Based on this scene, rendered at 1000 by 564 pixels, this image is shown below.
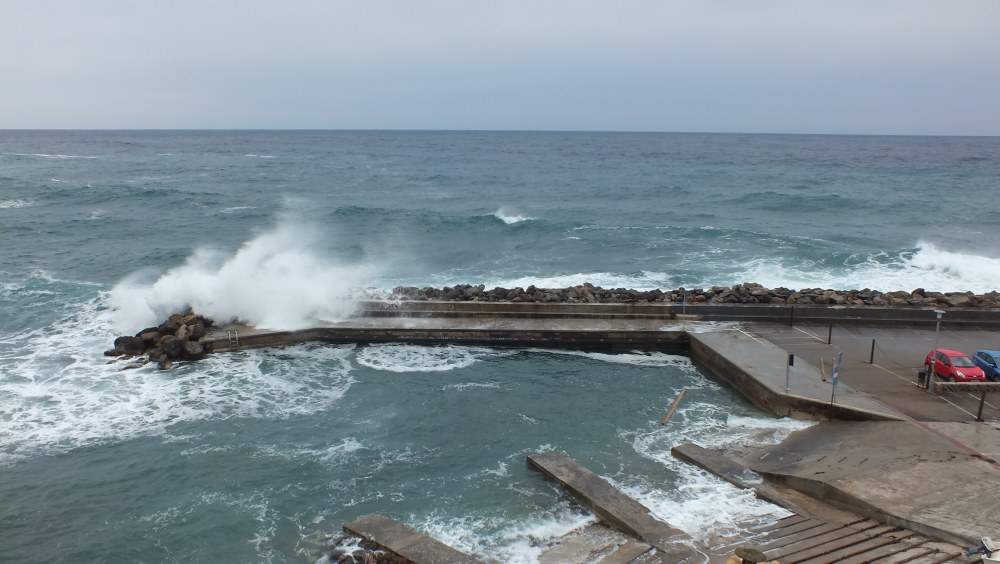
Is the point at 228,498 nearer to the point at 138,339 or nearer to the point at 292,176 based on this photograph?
the point at 138,339

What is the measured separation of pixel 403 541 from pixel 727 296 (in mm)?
14818

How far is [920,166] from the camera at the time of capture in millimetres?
93438

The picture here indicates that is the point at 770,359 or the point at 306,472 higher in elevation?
the point at 770,359

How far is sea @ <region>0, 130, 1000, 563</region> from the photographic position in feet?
39.3

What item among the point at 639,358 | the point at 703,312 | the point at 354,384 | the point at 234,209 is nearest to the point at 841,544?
the point at 639,358

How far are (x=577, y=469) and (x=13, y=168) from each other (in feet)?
298

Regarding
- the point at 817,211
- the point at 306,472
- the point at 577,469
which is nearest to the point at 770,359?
the point at 577,469

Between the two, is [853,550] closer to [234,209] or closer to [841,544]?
[841,544]

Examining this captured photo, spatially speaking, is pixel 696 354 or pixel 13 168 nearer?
pixel 696 354

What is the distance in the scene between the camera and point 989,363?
15.6m

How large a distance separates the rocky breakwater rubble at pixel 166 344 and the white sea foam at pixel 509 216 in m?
26.3

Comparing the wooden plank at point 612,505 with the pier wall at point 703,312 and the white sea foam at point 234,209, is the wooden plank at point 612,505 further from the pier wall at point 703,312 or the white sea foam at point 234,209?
the white sea foam at point 234,209

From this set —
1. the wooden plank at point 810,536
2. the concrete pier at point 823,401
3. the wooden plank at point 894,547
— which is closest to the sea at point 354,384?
the concrete pier at point 823,401

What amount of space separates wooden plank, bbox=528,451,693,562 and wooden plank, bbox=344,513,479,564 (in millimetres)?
2581
